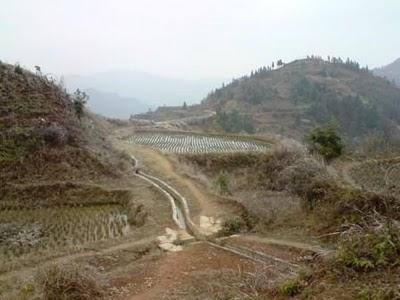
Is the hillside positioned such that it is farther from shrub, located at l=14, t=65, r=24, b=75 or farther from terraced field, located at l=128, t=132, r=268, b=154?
terraced field, located at l=128, t=132, r=268, b=154

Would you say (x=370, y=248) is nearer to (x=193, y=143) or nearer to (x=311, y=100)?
(x=193, y=143)

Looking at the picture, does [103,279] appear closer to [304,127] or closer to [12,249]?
[12,249]

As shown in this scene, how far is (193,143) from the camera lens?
2998cm

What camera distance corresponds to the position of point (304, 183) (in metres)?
14.9

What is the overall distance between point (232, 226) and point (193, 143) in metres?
16.8

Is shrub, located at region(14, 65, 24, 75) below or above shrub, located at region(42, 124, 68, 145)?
above

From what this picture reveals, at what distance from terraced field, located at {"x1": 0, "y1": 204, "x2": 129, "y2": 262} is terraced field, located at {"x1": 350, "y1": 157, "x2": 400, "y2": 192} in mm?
8617

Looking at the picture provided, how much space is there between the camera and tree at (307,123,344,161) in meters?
25.2

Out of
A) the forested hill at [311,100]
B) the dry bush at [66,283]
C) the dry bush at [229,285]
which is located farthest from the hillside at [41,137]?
the forested hill at [311,100]

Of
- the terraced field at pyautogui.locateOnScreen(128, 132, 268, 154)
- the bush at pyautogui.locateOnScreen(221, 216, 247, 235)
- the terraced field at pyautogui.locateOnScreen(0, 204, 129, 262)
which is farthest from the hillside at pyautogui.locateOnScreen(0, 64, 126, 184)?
the bush at pyautogui.locateOnScreen(221, 216, 247, 235)

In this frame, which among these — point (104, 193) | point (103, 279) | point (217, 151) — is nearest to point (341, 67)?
point (217, 151)

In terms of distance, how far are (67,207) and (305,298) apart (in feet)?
44.5

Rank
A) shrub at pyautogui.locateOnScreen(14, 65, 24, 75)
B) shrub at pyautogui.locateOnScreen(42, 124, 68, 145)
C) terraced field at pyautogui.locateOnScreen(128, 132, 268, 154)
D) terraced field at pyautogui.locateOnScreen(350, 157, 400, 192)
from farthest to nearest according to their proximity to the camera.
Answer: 1. terraced field at pyautogui.locateOnScreen(128, 132, 268, 154)
2. shrub at pyautogui.locateOnScreen(14, 65, 24, 75)
3. shrub at pyautogui.locateOnScreen(42, 124, 68, 145)
4. terraced field at pyautogui.locateOnScreen(350, 157, 400, 192)

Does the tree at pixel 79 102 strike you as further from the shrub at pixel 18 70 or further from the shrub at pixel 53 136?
the shrub at pixel 53 136
